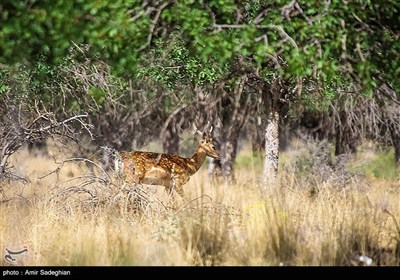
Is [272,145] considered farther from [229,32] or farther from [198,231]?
[198,231]

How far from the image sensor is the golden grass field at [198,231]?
354 inches

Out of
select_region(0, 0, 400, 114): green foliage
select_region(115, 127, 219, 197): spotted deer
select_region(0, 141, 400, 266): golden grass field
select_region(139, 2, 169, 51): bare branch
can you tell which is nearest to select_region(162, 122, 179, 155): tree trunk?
select_region(115, 127, 219, 197): spotted deer

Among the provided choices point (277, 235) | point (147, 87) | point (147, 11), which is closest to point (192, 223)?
point (277, 235)

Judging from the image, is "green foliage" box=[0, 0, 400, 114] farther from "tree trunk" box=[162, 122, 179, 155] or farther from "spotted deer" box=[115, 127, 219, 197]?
"tree trunk" box=[162, 122, 179, 155]

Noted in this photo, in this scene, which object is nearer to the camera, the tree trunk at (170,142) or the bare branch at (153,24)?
the bare branch at (153,24)

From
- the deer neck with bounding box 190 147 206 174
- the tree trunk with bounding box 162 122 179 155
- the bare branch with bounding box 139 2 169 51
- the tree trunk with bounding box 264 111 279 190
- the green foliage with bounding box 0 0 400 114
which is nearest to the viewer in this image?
the green foliage with bounding box 0 0 400 114

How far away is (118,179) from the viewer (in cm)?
1162

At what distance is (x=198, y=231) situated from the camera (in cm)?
927

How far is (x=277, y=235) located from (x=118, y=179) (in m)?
3.20

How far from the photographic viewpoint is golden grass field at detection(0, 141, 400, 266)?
29.5ft

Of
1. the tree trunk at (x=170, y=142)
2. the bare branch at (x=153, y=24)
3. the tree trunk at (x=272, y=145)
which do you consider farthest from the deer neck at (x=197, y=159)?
the tree trunk at (x=170, y=142)

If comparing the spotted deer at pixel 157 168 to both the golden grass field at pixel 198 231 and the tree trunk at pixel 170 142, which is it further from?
the tree trunk at pixel 170 142

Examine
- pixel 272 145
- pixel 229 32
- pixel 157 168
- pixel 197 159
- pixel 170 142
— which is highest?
pixel 170 142

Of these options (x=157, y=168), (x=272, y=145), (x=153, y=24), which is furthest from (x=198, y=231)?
(x=272, y=145)
